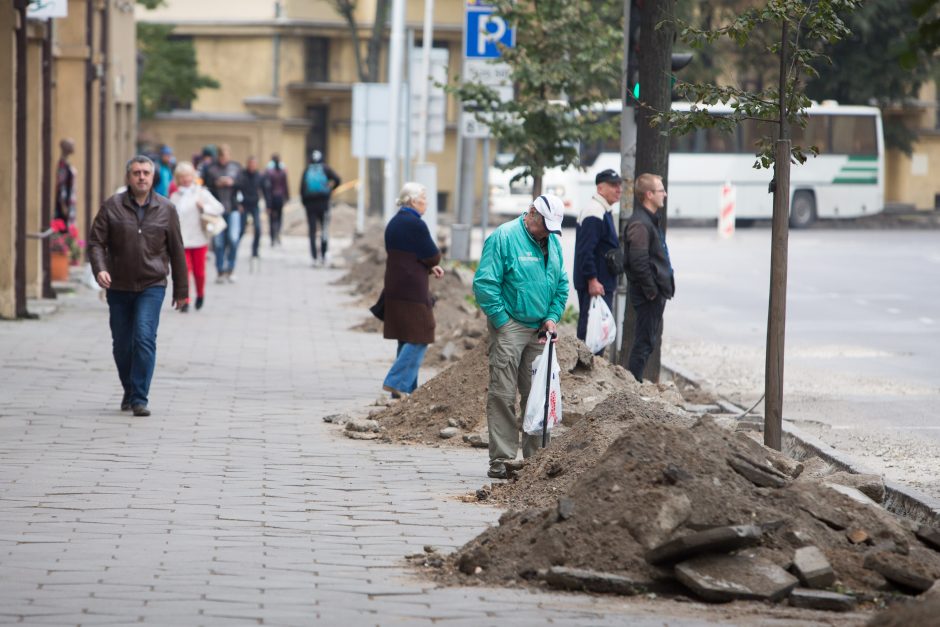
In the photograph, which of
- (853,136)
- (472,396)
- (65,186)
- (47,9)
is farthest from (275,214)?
(472,396)

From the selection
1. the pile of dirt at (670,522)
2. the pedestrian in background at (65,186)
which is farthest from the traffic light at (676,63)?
the pedestrian in background at (65,186)

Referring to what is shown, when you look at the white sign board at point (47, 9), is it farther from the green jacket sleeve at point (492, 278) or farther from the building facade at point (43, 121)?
the green jacket sleeve at point (492, 278)

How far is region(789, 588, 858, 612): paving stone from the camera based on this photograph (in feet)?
21.0

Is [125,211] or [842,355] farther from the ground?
[125,211]

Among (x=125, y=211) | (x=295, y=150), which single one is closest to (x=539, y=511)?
(x=125, y=211)

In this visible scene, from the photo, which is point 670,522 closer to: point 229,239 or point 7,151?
point 7,151

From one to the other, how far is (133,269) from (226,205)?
13.7 metres

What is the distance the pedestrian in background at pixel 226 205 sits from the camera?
25.4 meters

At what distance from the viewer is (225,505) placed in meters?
8.44

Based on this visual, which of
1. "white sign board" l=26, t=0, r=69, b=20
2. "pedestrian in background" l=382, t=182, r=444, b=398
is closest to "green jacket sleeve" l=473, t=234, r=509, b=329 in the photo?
"pedestrian in background" l=382, t=182, r=444, b=398

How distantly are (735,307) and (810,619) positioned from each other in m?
17.9

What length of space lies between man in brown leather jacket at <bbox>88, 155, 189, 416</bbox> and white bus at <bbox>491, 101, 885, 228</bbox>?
35985 mm

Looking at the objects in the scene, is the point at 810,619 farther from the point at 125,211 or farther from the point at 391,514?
the point at 125,211

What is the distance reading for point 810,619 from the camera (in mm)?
6211
